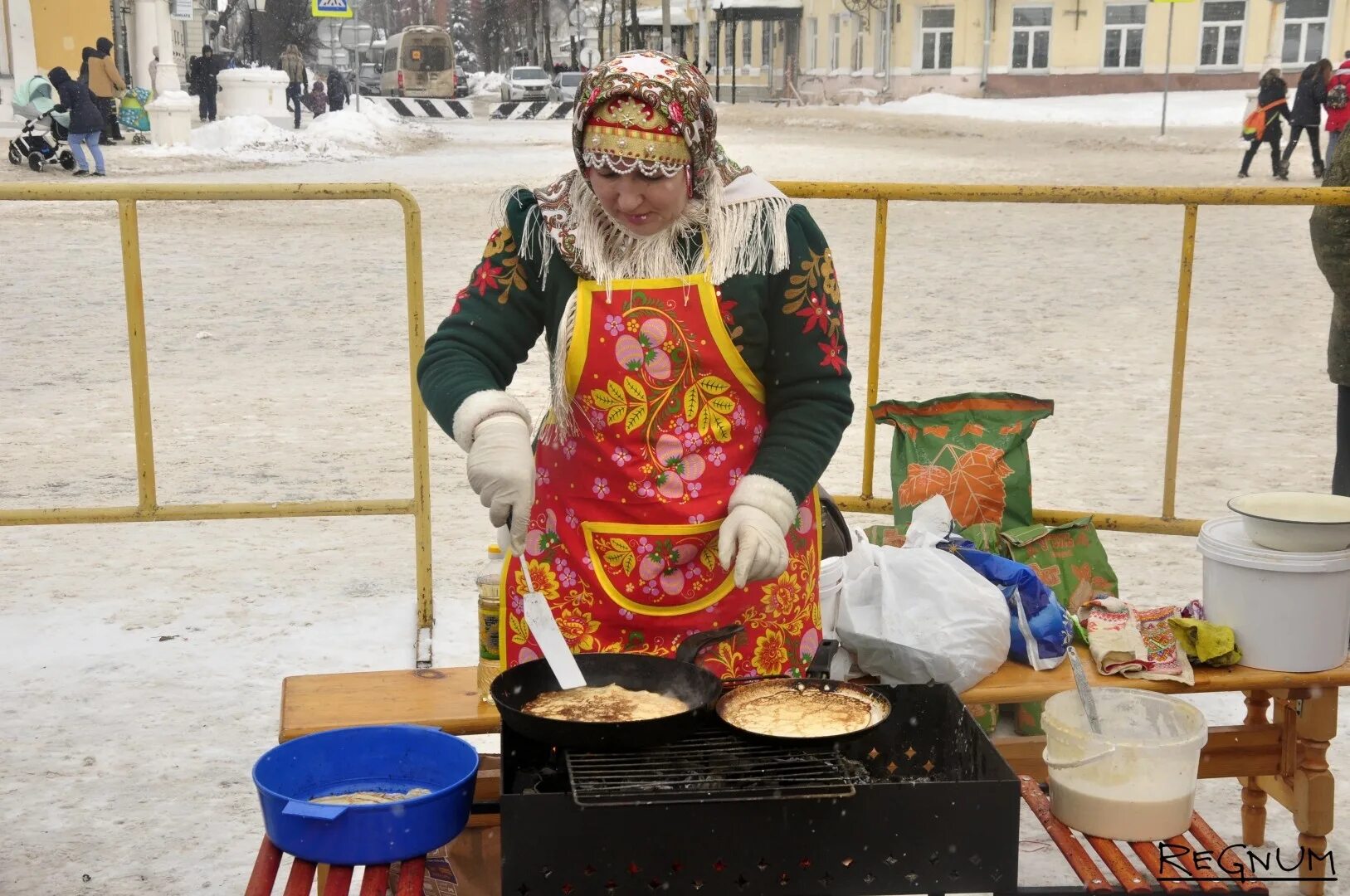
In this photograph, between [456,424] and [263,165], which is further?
[263,165]

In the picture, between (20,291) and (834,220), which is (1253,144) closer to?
(834,220)

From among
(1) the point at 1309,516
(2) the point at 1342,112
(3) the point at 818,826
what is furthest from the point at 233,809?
(2) the point at 1342,112

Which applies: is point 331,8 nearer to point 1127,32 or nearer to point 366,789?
point 1127,32

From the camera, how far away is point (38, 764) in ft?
13.5

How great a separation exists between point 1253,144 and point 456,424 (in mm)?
20931

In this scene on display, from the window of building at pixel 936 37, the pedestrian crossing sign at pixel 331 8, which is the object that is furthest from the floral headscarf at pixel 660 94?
the window of building at pixel 936 37

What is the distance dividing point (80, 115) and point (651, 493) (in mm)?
19174

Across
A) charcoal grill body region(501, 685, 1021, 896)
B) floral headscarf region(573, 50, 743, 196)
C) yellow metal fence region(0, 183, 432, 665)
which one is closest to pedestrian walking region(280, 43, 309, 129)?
yellow metal fence region(0, 183, 432, 665)

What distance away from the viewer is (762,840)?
6.83 ft

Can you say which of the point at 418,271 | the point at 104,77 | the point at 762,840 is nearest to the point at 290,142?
the point at 104,77

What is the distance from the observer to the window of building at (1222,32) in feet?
158

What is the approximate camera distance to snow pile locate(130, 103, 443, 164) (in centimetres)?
2523

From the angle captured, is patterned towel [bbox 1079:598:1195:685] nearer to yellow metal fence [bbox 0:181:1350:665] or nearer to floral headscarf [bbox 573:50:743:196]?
yellow metal fence [bbox 0:181:1350:665]

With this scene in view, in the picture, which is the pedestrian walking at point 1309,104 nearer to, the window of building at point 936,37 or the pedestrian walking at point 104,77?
the pedestrian walking at point 104,77
